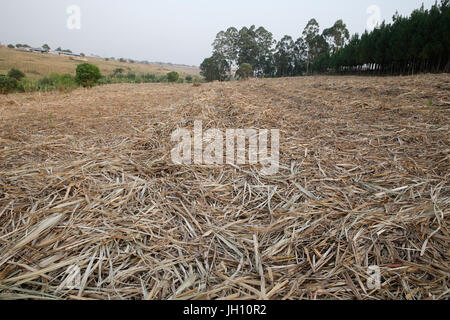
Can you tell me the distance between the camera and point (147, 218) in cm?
125

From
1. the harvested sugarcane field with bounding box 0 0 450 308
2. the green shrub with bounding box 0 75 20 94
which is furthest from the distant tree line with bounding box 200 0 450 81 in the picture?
the green shrub with bounding box 0 75 20 94

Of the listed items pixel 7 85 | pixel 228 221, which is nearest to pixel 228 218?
pixel 228 221

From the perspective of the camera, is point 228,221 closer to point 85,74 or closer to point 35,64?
point 85,74

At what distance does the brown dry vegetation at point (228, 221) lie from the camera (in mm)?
899

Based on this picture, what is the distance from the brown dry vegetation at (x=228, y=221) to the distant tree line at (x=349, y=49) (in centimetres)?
1882

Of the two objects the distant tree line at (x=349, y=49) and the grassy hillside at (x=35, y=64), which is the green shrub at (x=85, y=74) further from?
the distant tree line at (x=349, y=49)

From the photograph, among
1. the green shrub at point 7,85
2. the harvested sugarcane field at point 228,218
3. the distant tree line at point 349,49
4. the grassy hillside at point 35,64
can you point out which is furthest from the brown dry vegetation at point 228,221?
the grassy hillside at point 35,64

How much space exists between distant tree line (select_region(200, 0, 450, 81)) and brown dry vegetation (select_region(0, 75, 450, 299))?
61.8 ft

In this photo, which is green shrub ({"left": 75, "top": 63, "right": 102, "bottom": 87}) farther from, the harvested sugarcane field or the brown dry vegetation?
the brown dry vegetation
